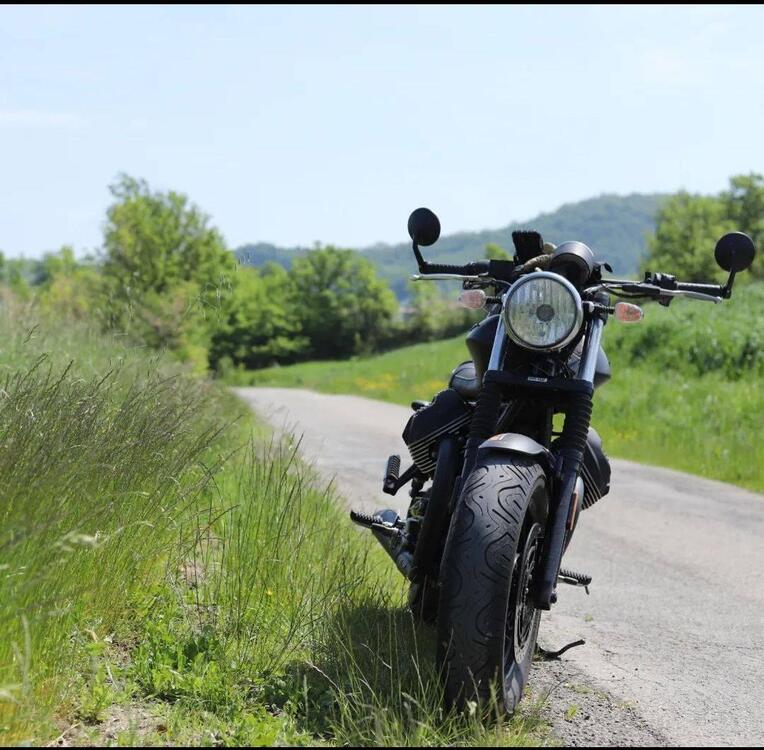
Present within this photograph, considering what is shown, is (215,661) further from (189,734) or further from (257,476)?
(257,476)

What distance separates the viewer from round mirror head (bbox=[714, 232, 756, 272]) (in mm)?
4184

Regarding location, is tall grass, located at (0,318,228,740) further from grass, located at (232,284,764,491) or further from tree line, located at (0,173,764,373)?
grass, located at (232,284,764,491)

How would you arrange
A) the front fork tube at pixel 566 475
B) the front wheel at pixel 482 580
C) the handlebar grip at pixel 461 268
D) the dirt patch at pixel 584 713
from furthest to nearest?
the handlebar grip at pixel 461 268, the front fork tube at pixel 566 475, the dirt patch at pixel 584 713, the front wheel at pixel 482 580

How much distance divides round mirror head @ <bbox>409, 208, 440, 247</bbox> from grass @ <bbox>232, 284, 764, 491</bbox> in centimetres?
719

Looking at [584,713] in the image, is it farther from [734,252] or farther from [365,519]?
[734,252]

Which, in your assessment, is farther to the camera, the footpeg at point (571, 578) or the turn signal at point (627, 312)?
the footpeg at point (571, 578)

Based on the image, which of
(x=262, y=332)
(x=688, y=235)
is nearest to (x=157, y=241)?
(x=688, y=235)

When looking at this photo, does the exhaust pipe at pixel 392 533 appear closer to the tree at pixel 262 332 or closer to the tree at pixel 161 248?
the tree at pixel 161 248

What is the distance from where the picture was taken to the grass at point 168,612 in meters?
3.07

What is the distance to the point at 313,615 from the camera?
4.09m

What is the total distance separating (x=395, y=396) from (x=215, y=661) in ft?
84.7

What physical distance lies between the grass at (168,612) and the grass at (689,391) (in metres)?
7.40

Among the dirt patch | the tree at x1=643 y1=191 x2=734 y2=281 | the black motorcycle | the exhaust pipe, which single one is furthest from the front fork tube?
the tree at x1=643 y1=191 x2=734 y2=281

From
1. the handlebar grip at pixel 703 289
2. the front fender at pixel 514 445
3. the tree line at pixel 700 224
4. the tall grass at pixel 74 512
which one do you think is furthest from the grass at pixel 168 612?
the tree line at pixel 700 224
